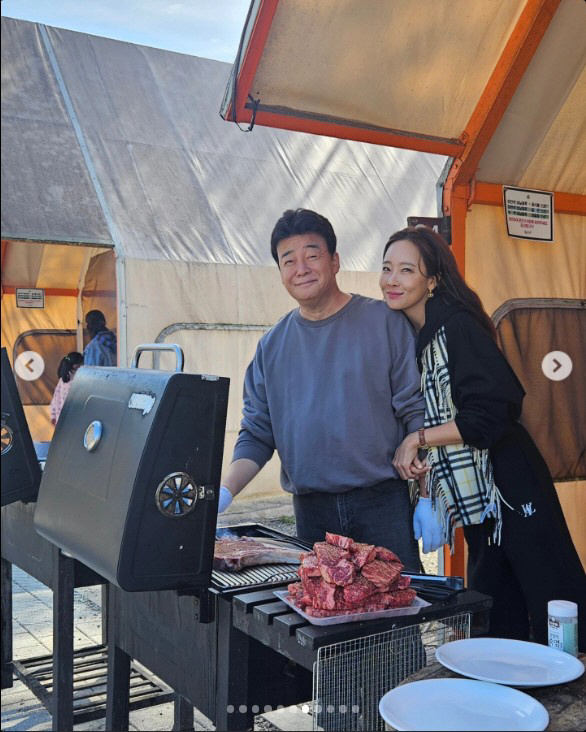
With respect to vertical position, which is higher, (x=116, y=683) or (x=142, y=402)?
(x=142, y=402)

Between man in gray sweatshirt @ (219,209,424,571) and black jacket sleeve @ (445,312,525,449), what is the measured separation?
20cm

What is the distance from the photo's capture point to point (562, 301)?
14.1 ft

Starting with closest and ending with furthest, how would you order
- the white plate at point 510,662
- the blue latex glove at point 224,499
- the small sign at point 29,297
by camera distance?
the white plate at point 510,662 < the blue latex glove at point 224,499 < the small sign at point 29,297

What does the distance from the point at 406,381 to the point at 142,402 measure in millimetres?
1163

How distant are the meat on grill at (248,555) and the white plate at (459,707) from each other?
34.3 inches

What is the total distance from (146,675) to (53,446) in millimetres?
1802

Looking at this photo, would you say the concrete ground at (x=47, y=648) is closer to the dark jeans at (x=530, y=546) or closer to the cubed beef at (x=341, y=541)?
the cubed beef at (x=341, y=541)

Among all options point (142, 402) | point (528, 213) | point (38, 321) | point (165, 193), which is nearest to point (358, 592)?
point (142, 402)

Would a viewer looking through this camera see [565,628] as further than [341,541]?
No

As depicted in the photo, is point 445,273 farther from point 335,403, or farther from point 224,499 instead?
point 224,499

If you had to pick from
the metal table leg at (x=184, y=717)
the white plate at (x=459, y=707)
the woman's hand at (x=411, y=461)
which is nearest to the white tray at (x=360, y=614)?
the white plate at (x=459, y=707)

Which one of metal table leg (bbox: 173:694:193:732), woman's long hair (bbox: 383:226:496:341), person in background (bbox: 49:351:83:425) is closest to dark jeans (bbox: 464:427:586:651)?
woman's long hair (bbox: 383:226:496:341)

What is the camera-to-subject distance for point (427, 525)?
2.99m

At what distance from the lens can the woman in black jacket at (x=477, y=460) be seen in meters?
2.82
